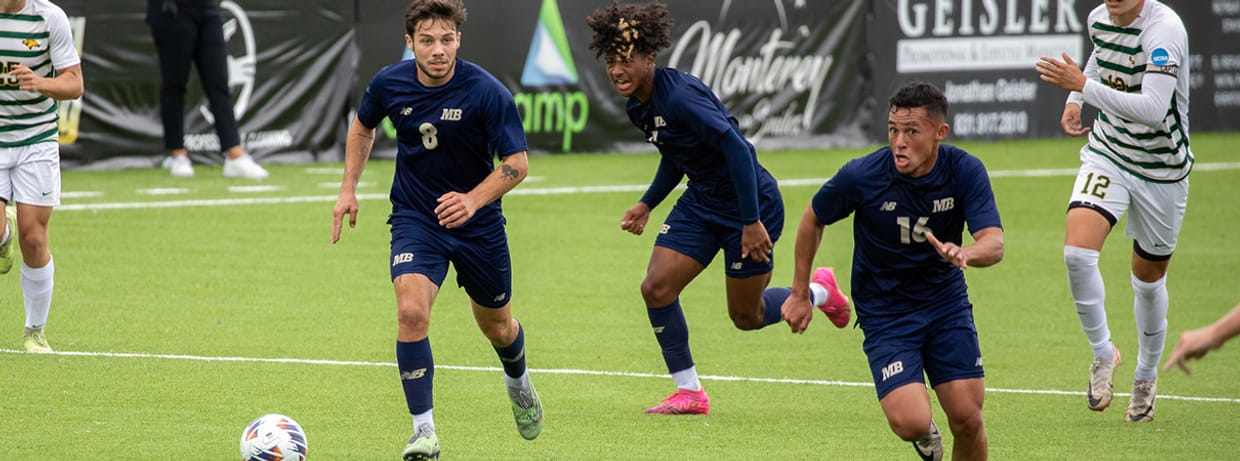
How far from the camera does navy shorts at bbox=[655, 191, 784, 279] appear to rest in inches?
340

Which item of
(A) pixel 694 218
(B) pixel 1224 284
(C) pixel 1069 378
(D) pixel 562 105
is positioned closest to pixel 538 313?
(A) pixel 694 218

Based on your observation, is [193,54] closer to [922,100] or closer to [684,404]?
[684,404]

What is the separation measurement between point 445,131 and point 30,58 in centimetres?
297

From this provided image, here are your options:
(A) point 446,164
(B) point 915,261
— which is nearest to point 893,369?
(B) point 915,261

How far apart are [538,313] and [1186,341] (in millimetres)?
7004

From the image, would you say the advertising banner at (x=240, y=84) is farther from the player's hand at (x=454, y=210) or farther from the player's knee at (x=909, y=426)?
the player's knee at (x=909, y=426)

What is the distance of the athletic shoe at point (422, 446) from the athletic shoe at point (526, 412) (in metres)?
0.57

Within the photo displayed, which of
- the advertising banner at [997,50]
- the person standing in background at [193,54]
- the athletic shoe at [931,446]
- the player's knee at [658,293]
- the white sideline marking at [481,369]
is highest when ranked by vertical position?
the athletic shoe at [931,446]

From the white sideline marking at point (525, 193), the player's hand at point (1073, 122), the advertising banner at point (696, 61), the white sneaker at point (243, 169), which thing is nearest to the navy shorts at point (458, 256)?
the player's hand at point (1073, 122)

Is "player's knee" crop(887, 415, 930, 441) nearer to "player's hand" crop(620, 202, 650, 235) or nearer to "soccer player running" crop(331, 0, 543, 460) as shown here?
"soccer player running" crop(331, 0, 543, 460)

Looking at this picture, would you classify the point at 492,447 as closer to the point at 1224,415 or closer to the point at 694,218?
the point at 694,218

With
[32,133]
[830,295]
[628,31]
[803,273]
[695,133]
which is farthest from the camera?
[830,295]

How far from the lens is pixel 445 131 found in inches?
294

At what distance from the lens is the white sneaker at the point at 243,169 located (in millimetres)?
17406
